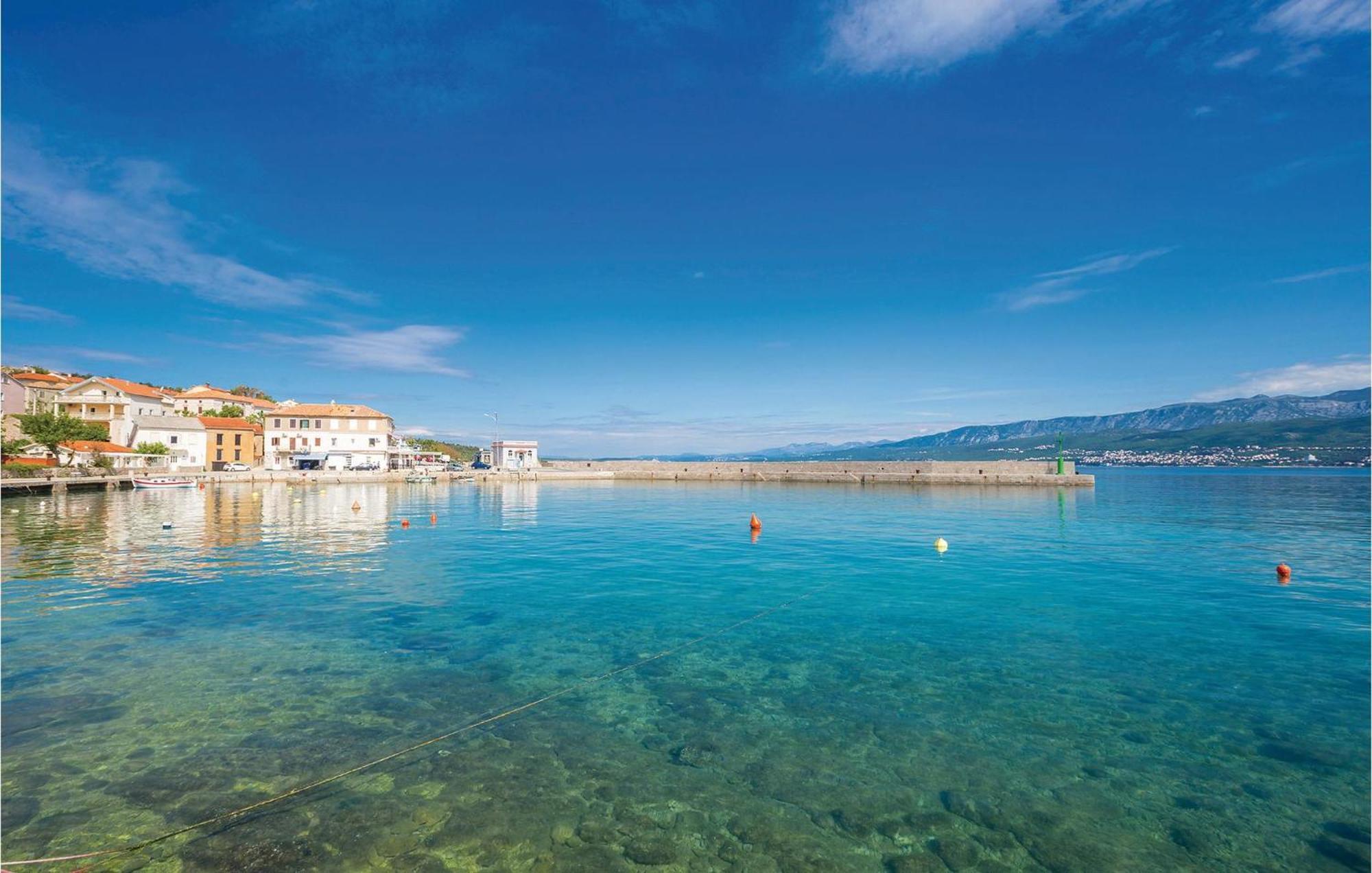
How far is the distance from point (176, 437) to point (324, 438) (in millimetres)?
16281

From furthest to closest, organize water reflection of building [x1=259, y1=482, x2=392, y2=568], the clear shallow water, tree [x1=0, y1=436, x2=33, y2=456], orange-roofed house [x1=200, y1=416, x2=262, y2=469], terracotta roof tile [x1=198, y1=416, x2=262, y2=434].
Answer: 1. terracotta roof tile [x1=198, y1=416, x2=262, y2=434]
2. orange-roofed house [x1=200, y1=416, x2=262, y2=469]
3. tree [x1=0, y1=436, x2=33, y2=456]
4. water reflection of building [x1=259, y1=482, x2=392, y2=568]
5. the clear shallow water

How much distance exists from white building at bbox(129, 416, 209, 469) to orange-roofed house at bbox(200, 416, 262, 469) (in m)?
0.77

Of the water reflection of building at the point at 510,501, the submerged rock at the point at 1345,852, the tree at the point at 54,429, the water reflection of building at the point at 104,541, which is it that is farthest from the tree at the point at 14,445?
the submerged rock at the point at 1345,852

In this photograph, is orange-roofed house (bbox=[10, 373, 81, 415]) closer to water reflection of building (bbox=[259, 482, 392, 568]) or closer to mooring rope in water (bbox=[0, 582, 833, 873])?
water reflection of building (bbox=[259, 482, 392, 568])

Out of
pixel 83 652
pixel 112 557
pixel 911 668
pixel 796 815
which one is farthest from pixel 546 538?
pixel 796 815

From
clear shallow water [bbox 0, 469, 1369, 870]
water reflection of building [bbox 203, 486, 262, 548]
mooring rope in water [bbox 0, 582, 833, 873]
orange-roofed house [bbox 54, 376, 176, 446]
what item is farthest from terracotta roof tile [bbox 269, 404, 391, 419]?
mooring rope in water [bbox 0, 582, 833, 873]

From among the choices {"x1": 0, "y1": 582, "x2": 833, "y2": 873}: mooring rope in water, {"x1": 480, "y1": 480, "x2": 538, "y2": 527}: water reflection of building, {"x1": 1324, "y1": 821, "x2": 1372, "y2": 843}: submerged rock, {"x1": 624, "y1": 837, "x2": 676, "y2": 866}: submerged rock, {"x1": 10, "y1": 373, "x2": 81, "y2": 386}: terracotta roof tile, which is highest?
{"x1": 10, "y1": 373, "x2": 81, "y2": 386}: terracotta roof tile

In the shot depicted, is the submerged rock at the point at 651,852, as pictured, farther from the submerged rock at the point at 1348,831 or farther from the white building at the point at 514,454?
the white building at the point at 514,454

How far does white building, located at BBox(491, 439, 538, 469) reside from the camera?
323 feet

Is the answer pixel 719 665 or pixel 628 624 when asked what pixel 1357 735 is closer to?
pixel 719 665

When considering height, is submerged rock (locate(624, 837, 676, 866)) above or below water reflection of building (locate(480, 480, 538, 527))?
below

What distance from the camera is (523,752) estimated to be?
8.16 m

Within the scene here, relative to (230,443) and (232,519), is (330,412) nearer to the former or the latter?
(230,443)

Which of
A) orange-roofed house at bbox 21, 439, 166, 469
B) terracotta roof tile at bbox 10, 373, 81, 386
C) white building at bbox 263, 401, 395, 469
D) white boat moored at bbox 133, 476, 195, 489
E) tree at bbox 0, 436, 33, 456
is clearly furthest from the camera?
white building at bbox 263, 401, 395, 469
